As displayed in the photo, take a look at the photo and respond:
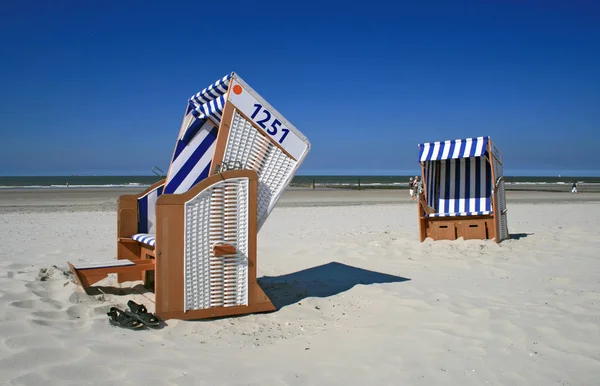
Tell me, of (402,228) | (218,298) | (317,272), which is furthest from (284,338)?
Answer: (402,228)

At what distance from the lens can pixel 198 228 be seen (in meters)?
3.87

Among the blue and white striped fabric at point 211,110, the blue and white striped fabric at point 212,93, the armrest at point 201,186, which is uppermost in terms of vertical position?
the blue and white striped fabric at point 212,93

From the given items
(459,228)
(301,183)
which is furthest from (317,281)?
(301,183)

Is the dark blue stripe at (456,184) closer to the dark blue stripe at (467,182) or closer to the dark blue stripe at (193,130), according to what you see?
the dark blue stripe at (467,182)

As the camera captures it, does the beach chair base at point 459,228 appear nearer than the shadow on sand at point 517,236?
Yes

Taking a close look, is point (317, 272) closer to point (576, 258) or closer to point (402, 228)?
point (576, 258)

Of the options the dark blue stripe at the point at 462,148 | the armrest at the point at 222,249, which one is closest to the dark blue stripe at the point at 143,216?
the armrest at the point at 222,249

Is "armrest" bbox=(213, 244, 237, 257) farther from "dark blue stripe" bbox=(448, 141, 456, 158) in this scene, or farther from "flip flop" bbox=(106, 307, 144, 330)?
"dark blue stripe" bbox=(448, 141, 456, 158)

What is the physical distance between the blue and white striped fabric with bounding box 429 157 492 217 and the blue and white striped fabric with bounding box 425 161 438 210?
0.11 metres

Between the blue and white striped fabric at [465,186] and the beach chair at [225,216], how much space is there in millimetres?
5497

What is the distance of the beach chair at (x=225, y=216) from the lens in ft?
12.4

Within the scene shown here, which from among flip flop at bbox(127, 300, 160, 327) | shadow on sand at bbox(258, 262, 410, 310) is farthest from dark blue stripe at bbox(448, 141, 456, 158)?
flip flop at bbox(127, 300, 160, 327)

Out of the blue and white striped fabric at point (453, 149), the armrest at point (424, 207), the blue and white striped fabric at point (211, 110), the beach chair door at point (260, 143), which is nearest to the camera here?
the beach chair door at point (260, 143)

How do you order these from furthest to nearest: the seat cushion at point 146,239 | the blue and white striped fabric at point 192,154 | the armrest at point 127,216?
1. the armrest at point 127,216
2. the blue and white striped fabric at point 192,154
3. the seat cushion at point 146,239
